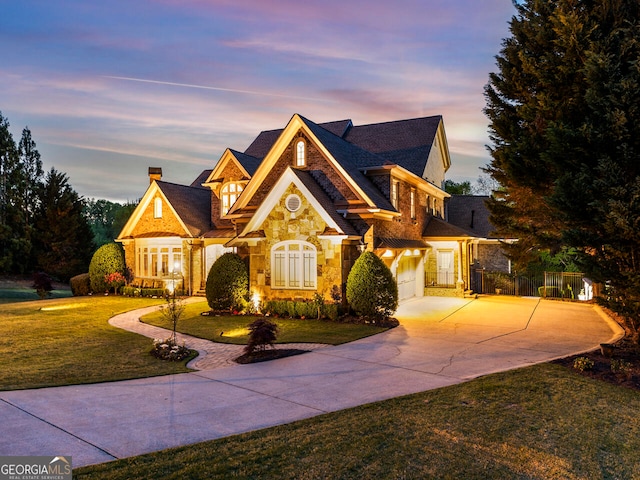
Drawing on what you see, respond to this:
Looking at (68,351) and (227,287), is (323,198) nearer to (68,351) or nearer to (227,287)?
(227,287)

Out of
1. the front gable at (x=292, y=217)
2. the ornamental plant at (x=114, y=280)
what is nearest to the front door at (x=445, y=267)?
the front gable at (x=292, y=217)

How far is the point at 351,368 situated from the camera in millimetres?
9766

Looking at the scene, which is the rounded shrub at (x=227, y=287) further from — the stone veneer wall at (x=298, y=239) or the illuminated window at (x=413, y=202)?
the illuminated window at (x=413, y=202)

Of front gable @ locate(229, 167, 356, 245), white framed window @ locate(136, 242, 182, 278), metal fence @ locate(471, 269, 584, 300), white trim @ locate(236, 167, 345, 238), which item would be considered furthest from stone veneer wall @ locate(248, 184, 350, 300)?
metal fence @ locate(471, 269, 584, 300)

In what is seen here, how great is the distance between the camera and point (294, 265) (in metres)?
17.7

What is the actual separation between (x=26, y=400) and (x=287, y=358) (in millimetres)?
5359

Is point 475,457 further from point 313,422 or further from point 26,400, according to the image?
point 26,400

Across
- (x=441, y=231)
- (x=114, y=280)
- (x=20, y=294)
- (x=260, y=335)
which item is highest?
(x=441, y=231)

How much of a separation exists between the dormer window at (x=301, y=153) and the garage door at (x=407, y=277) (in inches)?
266

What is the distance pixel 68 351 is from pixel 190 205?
16.2m

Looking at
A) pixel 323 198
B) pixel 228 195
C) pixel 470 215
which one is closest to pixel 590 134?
pixel 323 198

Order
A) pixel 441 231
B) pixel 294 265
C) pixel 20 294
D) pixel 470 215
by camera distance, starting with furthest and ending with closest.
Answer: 1. pixel 470 215
2. pixel 20 294
3. pixel 441 231
4. pixel 294 265

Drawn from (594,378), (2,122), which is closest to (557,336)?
(594,378)

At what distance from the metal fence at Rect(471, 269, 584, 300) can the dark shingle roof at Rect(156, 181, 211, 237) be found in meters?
16.4
